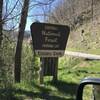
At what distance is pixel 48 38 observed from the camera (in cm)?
1201

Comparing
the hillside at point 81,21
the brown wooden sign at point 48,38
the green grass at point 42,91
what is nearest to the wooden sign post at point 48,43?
the brown wooden sign at point 48,38

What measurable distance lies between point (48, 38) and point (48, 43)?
165mm

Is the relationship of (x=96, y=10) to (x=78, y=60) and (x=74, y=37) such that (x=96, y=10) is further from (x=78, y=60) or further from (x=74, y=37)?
(x=78, y=60)

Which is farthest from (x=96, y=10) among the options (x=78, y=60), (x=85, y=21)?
(x=78, y=60)

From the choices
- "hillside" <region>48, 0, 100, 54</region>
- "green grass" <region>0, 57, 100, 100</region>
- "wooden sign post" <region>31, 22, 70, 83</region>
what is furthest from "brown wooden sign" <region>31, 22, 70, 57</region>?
"hillside" <region>48, 0, 100, 54</region>

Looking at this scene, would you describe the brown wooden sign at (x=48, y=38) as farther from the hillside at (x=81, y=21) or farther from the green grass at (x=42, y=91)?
the hillside at (x=81, y=21)

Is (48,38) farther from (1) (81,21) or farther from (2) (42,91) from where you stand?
(1) (81,21)

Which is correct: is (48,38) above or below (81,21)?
below

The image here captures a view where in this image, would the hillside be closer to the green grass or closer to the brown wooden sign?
the brown wooden sign

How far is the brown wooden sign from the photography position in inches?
459

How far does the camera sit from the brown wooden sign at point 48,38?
11.7 metres

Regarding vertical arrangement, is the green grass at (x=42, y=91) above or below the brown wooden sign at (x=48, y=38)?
below

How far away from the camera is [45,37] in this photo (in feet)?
39.0

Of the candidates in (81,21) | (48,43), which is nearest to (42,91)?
(48,43)
